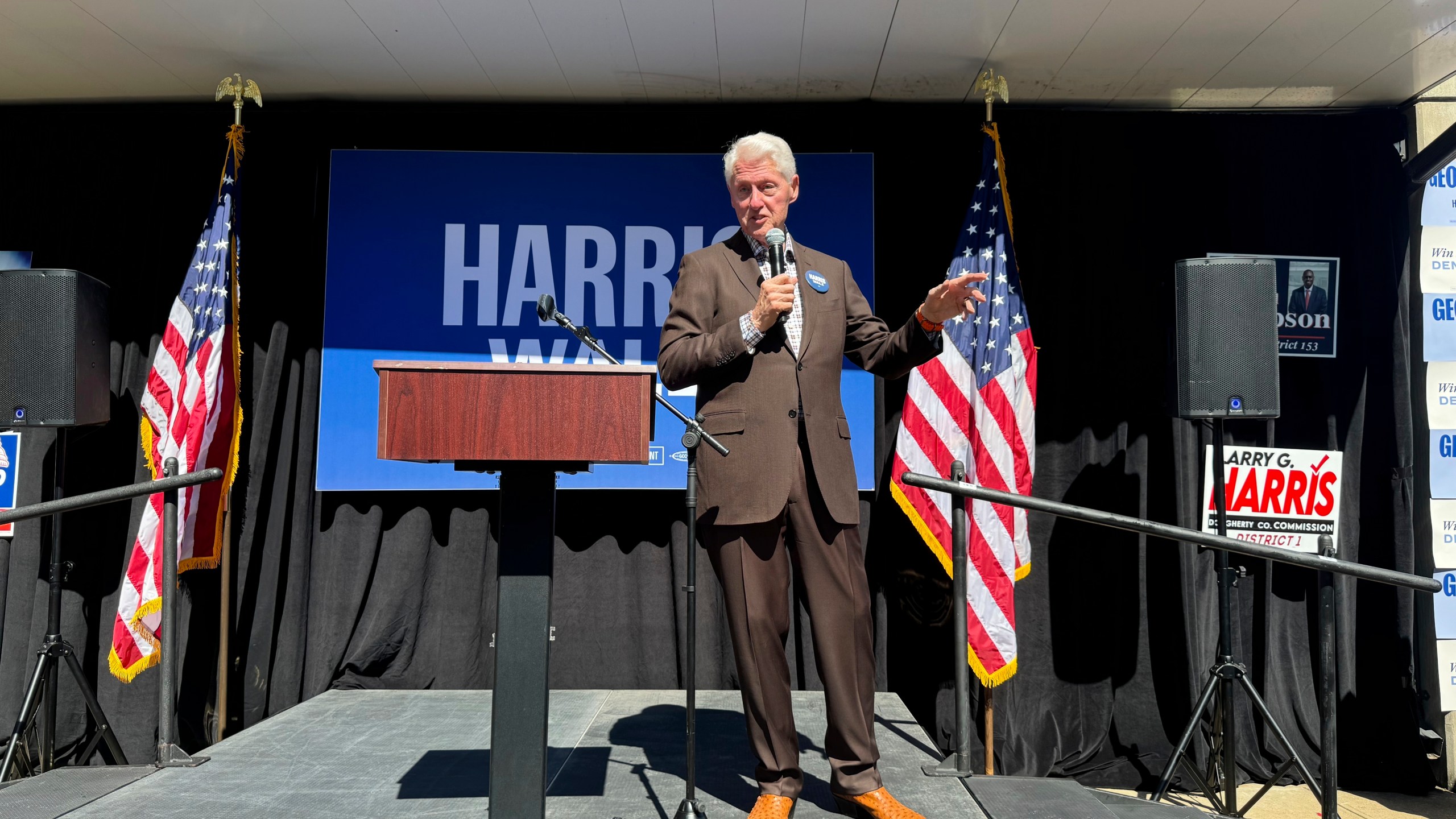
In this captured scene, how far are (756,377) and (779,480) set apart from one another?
22 centimetres

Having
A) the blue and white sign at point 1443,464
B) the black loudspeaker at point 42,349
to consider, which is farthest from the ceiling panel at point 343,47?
the blue and white sign at point 1443,464

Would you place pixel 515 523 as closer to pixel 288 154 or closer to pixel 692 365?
pixel 692 365

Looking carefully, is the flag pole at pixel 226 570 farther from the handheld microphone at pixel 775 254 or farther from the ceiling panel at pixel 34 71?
the handheld microphone at pixel 775 254

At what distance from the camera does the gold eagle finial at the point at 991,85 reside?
399 centimetres

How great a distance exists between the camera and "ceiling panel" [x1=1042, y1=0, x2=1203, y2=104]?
3.49 metres

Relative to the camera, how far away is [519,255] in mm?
4246

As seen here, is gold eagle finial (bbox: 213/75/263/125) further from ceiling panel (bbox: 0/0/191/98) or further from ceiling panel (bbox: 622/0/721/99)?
ceiling panel (bbox: 622/0/721/99)

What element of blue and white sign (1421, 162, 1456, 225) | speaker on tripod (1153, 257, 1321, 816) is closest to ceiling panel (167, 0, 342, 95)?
speaker on tripod (1153, 257, 1321, 816)

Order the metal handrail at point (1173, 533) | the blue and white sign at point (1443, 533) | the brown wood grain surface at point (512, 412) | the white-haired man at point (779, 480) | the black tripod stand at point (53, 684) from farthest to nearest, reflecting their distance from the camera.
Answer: the blue and white sign at point (1443, 533) < the black tripod stand at point (53, 684) < the metal handrail at point (1173, 533) < the white-haired man at point (779, 480) < the brown wood grain surface at point (512, 412)

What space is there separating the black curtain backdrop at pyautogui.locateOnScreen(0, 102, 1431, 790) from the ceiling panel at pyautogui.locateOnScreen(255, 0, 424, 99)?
210mm

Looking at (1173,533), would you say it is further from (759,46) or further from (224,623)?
(224,623)

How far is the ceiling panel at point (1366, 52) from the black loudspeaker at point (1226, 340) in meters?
0.91

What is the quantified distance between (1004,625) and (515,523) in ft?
8.88

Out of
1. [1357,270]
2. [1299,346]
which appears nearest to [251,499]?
[1299,346]
